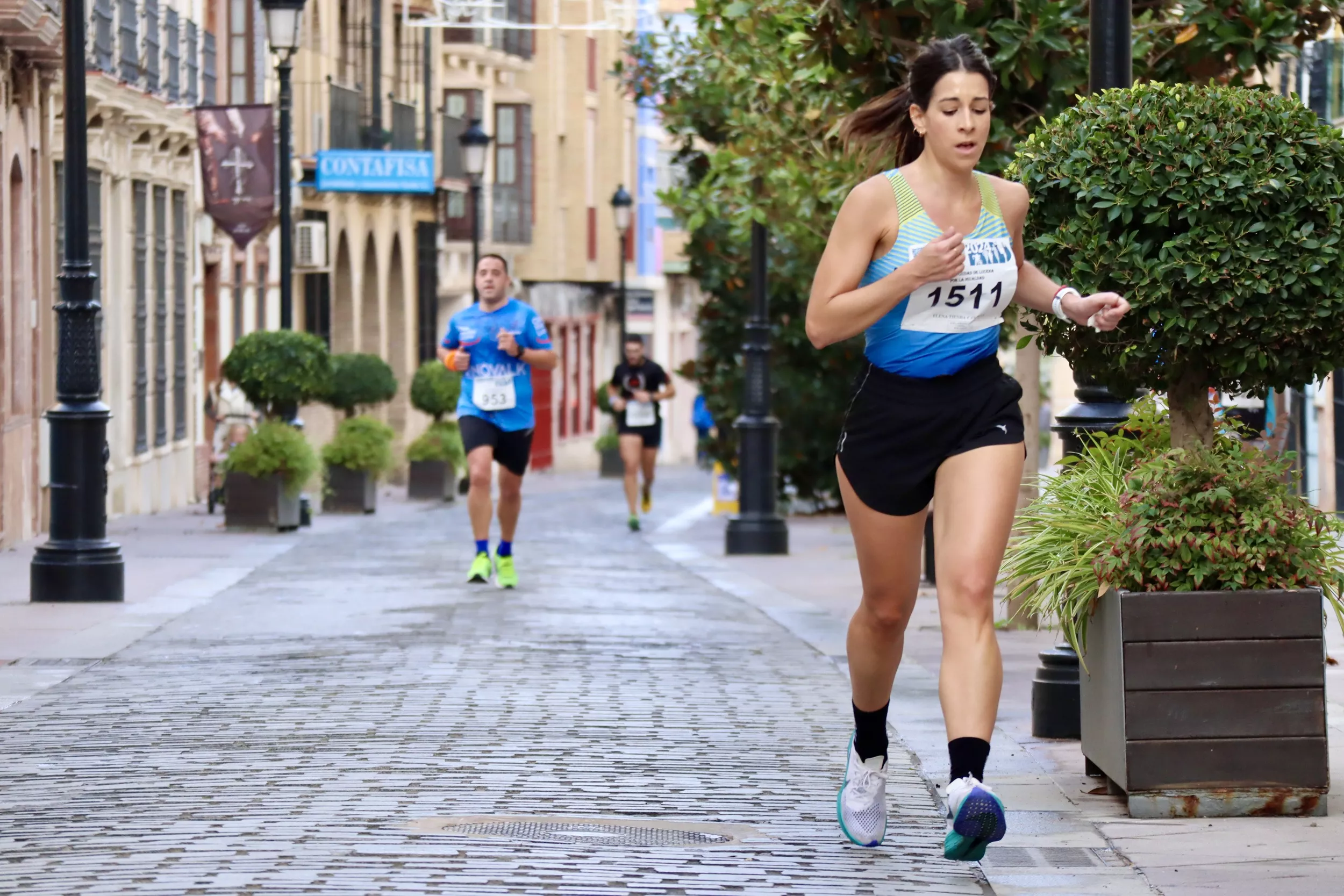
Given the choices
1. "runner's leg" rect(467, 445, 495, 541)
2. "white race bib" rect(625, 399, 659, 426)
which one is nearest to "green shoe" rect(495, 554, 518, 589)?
"runner's leg" rect(467, 445, 495, 541)

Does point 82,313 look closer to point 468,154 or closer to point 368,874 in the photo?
point 368,874

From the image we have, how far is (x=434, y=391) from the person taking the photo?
3225 centimetres

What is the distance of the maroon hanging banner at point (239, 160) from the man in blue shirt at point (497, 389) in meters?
11.1

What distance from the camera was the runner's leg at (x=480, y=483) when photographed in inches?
563

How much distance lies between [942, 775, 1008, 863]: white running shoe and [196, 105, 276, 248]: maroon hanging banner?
2067cm

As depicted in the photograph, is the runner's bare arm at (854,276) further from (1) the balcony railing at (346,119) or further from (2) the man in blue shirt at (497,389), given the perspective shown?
(1) the balcony railing at (346,119)

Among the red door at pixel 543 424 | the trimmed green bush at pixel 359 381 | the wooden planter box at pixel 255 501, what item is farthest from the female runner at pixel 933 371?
the red door at pixel 543 424

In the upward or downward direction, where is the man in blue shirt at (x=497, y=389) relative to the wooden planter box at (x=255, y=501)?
upward

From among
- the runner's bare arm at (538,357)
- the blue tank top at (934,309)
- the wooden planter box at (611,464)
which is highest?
the blue tank top at (934,309)

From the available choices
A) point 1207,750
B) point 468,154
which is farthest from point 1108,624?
point 468,154

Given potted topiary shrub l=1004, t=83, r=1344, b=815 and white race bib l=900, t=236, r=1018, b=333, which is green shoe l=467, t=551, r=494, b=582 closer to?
potted topiary shrub l=1004, t=83, r=1344, b=815

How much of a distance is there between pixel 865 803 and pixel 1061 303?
129 cm

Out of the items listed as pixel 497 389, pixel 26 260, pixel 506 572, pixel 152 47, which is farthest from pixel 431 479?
pixel 497 389

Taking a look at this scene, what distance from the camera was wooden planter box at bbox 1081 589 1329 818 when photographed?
6523 mm
